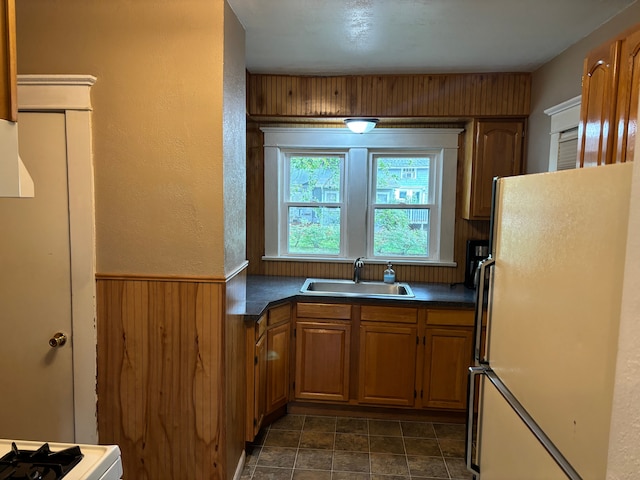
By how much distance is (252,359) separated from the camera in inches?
98.3

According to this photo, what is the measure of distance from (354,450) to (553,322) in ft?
6.58

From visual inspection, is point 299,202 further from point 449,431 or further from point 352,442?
point 449,431

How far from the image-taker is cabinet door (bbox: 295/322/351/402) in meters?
3.04

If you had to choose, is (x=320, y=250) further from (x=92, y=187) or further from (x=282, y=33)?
(x=92, y=187)

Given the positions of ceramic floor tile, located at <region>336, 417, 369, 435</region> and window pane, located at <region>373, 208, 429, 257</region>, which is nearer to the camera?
ceramic floor tile, located at <region>336, 417, 369, 435</region>

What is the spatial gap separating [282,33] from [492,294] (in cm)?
181

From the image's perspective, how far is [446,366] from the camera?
2977 millimetres

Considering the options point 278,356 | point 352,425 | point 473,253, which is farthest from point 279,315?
point 473,253

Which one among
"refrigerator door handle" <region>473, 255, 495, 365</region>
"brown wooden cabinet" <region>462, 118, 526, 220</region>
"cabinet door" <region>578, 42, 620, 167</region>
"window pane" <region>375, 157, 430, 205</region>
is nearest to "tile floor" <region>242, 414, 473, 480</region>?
"refrigerator door handle" <region>473, 255, 495, 365</region>

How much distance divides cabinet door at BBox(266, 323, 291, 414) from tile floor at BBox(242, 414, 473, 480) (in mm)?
200

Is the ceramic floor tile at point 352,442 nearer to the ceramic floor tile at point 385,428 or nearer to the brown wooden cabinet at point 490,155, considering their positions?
the ceramic floor tile at point 385,428

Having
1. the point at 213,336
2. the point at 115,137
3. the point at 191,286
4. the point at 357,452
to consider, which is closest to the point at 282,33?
the point at 115,137

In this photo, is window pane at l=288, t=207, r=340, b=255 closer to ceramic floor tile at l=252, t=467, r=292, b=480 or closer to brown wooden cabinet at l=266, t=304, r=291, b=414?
brown wooden cabinet at l=266, t=304, r=291, b=414

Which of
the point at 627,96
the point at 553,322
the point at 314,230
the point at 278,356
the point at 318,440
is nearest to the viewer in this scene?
the point at 553,322
